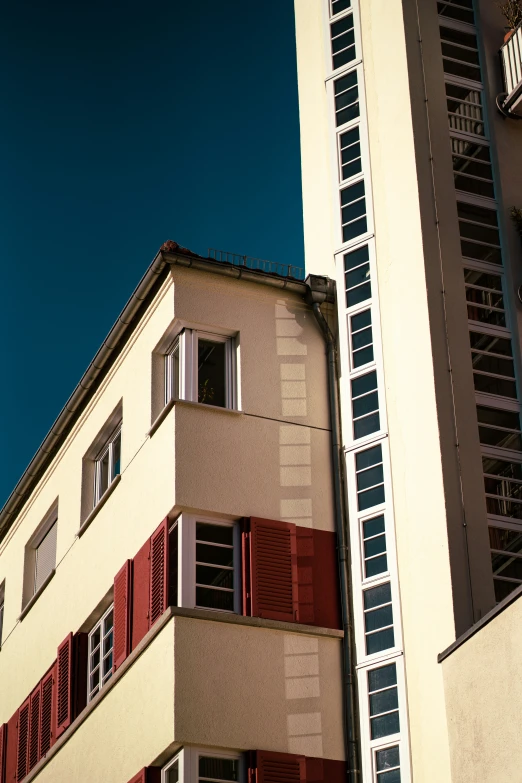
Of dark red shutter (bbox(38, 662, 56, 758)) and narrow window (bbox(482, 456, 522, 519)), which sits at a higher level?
narrow window (bbox(482, 456, 522, 519))

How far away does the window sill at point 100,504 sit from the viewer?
22.2 m

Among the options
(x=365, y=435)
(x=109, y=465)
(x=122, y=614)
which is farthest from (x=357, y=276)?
(x=122, y=614)

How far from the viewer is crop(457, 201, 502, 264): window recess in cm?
2177

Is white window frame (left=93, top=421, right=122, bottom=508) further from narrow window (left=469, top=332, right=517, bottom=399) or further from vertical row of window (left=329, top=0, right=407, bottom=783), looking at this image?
narrow window (left=469, top=332, right=517, bottom=399)

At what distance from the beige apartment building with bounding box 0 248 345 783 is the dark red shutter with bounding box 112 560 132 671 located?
3cm

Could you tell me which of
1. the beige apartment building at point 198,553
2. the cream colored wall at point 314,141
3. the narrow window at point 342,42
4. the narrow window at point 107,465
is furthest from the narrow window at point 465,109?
the narrow window at point 107,465

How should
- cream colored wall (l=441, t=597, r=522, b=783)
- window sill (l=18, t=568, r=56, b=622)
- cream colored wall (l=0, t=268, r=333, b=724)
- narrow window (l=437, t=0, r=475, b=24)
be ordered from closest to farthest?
cream colored wall (l=441, t=597, r=522, b=783)
cream colored wall (l=0, t=268, r=333, b=724)
narrow window (l=437, t=0, r=475, b=24)
window sill (l=18, t=568, r=56, b=622)

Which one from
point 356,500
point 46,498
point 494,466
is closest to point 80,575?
point 46,498

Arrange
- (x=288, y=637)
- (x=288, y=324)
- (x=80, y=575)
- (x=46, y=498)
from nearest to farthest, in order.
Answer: (x=288, y=637)
(x=288, y=324)
(x=80, y=575)
(x=46, y=498)

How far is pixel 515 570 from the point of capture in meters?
20.7

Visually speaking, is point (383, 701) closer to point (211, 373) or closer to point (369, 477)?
point (369, 477)

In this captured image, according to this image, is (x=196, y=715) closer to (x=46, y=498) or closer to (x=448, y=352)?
(x=448, y=352)

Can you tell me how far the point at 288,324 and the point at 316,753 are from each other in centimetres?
625

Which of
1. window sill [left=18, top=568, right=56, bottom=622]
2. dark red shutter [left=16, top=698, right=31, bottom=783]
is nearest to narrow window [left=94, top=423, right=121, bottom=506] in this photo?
window sill [left=18, top=568, right=56, bottom=622]
